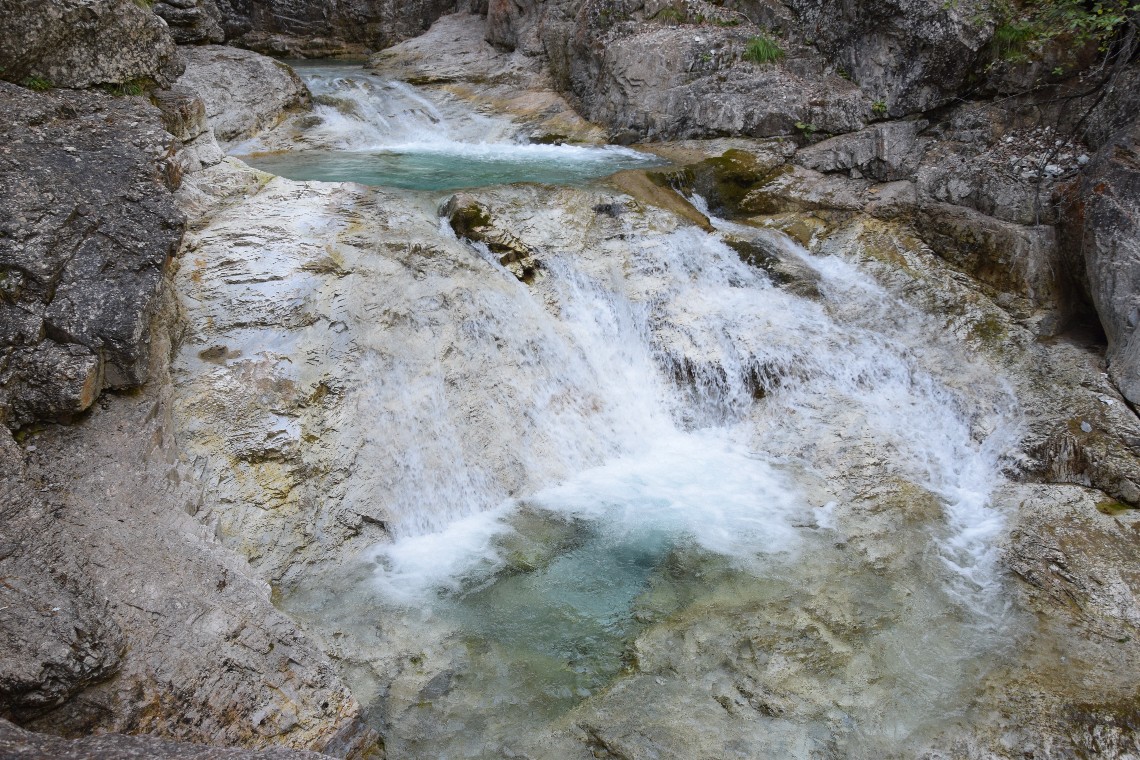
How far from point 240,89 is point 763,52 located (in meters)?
7.67

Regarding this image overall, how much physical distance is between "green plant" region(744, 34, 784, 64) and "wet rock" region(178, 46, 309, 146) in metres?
6.83

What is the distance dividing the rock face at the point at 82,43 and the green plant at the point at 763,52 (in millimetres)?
7875

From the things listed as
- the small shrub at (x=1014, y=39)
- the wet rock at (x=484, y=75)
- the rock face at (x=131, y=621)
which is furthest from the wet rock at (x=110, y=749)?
the wet rock at (x=484, y=75)

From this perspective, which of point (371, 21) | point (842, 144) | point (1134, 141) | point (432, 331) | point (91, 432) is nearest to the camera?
point (91, 432)

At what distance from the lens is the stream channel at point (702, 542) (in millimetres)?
3912

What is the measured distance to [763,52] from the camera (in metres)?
10.6

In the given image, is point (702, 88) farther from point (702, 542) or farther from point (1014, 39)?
point (702, 542)

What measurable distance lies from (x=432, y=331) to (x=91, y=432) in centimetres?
265

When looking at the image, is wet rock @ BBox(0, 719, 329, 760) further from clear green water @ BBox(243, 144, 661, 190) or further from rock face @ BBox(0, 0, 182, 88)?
clear green water @ BBox(243, 144, 661, 190)

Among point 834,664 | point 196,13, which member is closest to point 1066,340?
point 834,664

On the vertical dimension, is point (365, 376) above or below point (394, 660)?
above

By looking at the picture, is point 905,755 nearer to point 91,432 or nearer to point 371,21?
point 91,432

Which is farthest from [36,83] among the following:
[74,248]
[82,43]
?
[74,248]

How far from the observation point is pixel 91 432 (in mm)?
4074
